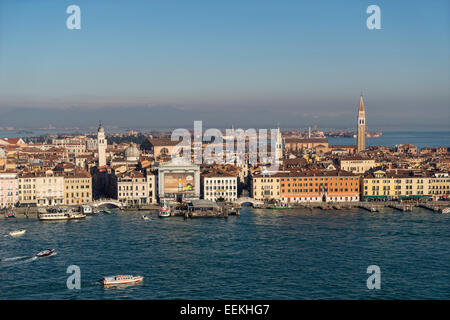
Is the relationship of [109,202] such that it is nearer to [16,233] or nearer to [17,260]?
[16,233]

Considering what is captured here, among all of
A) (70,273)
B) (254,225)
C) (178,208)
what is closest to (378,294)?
(70,273)

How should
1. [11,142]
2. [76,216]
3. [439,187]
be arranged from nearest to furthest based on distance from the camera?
[76,216], [439,187], [11,142]

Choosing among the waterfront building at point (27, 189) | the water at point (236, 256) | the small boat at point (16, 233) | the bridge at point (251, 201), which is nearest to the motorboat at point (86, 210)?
the water at point (236, 256)

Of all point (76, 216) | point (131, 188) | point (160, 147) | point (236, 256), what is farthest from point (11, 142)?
point (236, 256)

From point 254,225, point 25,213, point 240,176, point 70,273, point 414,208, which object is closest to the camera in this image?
point 70,273

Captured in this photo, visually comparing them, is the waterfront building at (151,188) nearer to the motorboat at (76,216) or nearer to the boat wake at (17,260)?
the motorboat at (76,216)

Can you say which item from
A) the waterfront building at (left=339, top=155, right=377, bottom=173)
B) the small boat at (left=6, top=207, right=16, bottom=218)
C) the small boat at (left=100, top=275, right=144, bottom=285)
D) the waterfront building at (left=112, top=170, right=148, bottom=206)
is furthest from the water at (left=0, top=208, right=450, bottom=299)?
the waterfront building at (left=339, top=155, right=377, bottom=173)
